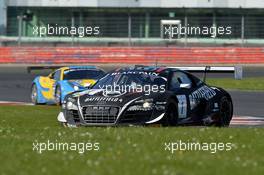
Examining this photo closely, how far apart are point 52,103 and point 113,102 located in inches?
377

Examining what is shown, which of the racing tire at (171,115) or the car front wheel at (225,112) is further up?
the racing tire at (171,115)

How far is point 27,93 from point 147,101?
47.6 ft

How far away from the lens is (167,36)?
2099 inches

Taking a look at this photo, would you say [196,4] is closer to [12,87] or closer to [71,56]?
[71,56]

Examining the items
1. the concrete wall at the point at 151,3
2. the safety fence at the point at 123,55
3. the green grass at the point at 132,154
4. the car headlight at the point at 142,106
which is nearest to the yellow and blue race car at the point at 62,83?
the car headlight at the point at 142,106

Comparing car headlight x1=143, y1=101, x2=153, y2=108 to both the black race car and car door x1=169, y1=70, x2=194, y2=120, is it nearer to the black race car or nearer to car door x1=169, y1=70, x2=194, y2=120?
the black race car

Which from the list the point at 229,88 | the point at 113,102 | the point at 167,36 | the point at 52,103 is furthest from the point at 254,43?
the point at 113,102

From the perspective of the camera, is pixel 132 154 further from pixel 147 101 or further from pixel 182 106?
pixel 182 106

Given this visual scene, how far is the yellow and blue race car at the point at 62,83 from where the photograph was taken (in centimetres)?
2312

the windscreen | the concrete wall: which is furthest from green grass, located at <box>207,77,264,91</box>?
the concrete wall

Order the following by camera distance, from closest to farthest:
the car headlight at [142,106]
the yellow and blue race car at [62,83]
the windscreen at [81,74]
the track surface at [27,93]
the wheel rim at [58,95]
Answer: the car headlight at [142,106] → the track surface at [27,93] → the yellow and blue race car at [62,83] → the wheel rim at [58,95] → the windscreen at [81,74]

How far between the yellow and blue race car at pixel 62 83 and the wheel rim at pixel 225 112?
21.1 ft

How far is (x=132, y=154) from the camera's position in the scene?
9.98 meters

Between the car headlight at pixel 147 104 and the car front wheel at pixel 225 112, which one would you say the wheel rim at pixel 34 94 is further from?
the car headlight at pixel 147 104
